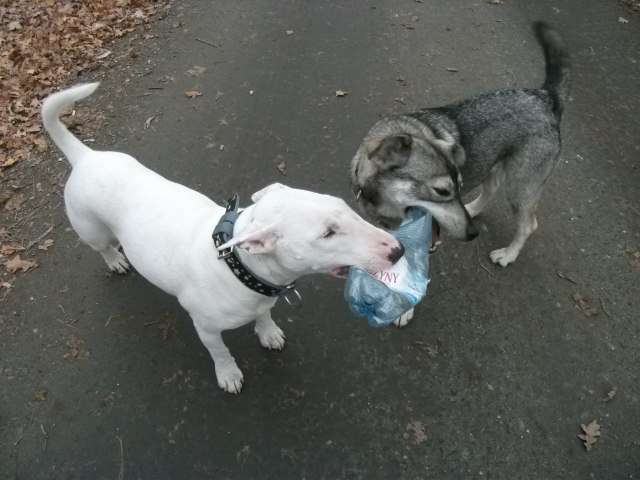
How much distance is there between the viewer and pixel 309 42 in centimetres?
670

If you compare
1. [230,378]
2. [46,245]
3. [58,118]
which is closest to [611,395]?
[230,378]

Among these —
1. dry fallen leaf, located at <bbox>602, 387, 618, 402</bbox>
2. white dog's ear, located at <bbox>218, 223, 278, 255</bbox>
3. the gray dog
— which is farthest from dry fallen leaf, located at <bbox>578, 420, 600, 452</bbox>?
white dog's ear, located at <bbox>218, 223, 278, 255</bbox>

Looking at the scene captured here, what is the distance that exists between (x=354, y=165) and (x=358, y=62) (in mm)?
3465

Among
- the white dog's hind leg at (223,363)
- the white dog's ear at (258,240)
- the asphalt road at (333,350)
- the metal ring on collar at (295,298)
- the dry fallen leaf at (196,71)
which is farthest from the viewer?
the dry fallen leaf at (196,71)

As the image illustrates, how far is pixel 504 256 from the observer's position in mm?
4125

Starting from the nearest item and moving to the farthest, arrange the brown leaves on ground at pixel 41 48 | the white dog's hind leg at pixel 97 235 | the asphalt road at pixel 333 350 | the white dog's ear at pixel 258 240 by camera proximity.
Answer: the white dog's ear at pixel 258 240, the asphalt road at pixel 333 350, the white dog's hind leg at pixel 97 235, the brown leaves on ground at pixel 41 48

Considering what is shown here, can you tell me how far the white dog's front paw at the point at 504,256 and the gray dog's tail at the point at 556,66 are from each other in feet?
4.42

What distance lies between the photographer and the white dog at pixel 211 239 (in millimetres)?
2184

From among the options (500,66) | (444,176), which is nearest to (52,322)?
(444,176)

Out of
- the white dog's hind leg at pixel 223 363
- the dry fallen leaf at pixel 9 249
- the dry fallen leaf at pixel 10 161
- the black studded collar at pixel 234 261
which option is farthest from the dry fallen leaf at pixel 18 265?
the black studded collar at pixel 234 261

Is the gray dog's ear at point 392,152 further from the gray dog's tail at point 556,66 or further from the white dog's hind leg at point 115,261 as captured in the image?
the white dog's hind leg at point 115,261

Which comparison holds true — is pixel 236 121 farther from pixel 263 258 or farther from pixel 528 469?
pixel 528 469

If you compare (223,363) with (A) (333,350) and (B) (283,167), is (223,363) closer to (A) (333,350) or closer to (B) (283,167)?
(A) (333,350)

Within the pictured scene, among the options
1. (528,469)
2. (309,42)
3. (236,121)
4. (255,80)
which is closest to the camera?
(528,469)
